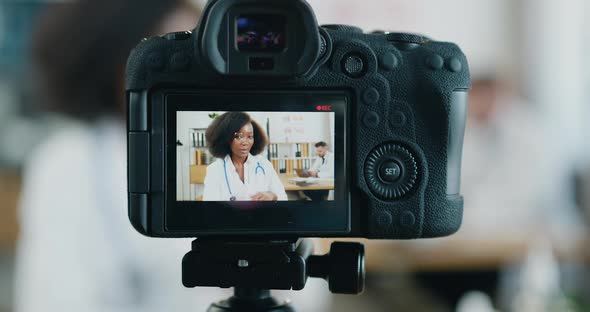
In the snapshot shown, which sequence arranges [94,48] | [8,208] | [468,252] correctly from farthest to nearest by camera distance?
1. [8,208]
2. [468,252]
3. [94,48]

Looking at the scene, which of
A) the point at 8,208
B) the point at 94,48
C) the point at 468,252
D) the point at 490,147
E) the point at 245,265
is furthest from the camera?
the point at 490,147

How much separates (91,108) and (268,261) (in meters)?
0.89

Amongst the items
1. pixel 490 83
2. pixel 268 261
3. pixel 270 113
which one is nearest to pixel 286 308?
pixel 268 261

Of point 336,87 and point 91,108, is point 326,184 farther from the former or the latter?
point 91,108

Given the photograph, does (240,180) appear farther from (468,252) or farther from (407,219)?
(468,252)

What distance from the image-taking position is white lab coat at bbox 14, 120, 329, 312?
1.35m

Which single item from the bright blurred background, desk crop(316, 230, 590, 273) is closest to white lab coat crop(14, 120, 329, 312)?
the bright blurred background

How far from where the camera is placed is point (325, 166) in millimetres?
614

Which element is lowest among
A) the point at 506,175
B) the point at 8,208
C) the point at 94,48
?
the point at 8,208

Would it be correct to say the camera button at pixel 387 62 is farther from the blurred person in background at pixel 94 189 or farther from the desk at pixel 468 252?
the desk at pixel 468 252

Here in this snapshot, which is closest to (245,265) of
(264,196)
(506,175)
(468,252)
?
(264,196)

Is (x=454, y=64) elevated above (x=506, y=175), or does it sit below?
above

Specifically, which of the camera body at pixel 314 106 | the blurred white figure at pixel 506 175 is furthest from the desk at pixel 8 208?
the camera body at pixel 314 106

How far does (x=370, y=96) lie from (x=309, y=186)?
0.09 metres
